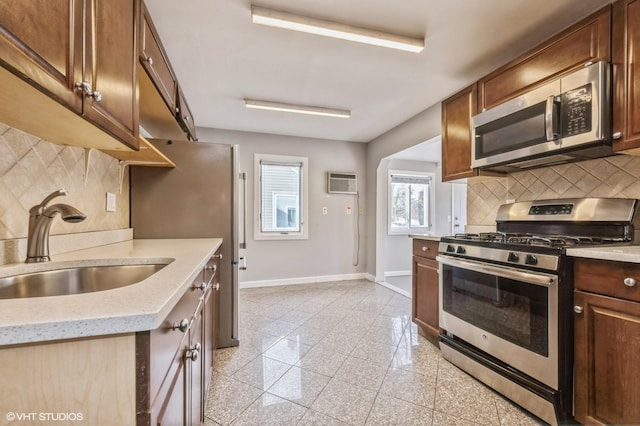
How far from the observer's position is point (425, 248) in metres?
2.54

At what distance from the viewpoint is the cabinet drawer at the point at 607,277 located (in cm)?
123

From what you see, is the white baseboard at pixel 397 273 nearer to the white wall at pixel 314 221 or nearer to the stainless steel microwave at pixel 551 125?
the white wall at pixel 314 221

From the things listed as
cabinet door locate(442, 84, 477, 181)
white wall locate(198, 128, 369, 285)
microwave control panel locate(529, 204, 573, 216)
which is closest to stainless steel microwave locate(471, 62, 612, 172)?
cabinet door locate(442, 84, 477, 181)

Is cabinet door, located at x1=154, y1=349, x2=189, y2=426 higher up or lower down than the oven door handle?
lower down

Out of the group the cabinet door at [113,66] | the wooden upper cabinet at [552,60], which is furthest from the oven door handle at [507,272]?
the cabinet door at [113,66]

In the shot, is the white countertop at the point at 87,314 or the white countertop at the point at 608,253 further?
the white countertop at the point at 608,253

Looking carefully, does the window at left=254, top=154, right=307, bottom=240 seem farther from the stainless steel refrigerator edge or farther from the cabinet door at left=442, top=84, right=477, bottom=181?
the cabinet door at left=442, top=84, right=477, bottom=181

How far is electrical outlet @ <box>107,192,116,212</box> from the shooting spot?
1.88m

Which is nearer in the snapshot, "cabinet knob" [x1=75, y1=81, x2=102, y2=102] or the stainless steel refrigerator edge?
"cabinet knob" [x1=75, y1=81, x2=102, y2=102]

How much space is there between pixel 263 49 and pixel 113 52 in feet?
4.31

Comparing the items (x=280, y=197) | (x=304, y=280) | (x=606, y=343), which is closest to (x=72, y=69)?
(x=606, y=343)

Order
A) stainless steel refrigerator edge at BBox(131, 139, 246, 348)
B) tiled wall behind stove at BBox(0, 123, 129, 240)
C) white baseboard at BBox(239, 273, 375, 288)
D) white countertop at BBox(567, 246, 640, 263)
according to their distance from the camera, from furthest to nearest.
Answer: white baseboard at BBox(239, 273, 375, 288) < stainless steel refrigerator edge at BBox(131, 139, 246, 348) < white countertop at BBox(567, 246, 640, 263) < tiled wall behind stove at BBox(0, 123, 129, 240)

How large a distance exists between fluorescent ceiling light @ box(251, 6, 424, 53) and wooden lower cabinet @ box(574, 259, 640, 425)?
66.5 inches

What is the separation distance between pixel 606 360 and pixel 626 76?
138 centimetres
